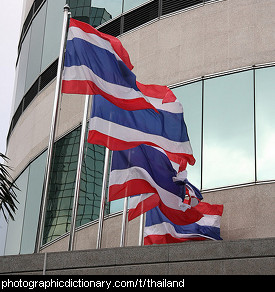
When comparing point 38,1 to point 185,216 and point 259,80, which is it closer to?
point 259,80

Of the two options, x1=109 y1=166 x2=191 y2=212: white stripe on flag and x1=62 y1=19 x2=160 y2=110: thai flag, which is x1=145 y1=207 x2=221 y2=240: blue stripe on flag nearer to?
x1=109 y1=166 x2=191 y2=212: white stripe on flag

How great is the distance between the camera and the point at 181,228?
20016 millimetres

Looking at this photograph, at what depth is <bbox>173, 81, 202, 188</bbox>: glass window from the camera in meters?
21.0

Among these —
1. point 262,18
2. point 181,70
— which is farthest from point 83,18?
point 262,18

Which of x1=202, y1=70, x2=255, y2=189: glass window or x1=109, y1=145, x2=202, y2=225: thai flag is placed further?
x1=202, y1=70, x2=255, y2=189: glass window

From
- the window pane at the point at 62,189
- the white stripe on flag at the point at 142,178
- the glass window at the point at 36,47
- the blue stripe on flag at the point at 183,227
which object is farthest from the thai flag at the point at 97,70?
the glass window at the point at 36,47

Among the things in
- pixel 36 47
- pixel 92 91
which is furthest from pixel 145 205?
pixel 36 47

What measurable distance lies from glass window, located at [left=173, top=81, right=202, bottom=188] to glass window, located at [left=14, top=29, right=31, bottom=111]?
9.33m

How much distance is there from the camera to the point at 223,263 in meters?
13.0

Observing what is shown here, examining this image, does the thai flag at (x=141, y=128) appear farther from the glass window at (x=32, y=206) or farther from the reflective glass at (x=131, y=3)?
the glass window at (x=32, y=206)

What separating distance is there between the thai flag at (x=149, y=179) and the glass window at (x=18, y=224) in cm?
913

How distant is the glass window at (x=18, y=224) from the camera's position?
26078 mm

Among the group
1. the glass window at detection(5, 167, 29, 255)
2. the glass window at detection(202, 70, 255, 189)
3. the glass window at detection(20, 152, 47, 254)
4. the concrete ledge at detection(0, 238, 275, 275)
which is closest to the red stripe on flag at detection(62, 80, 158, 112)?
the concrete ledge at detection(0, 238, 275, 275)
